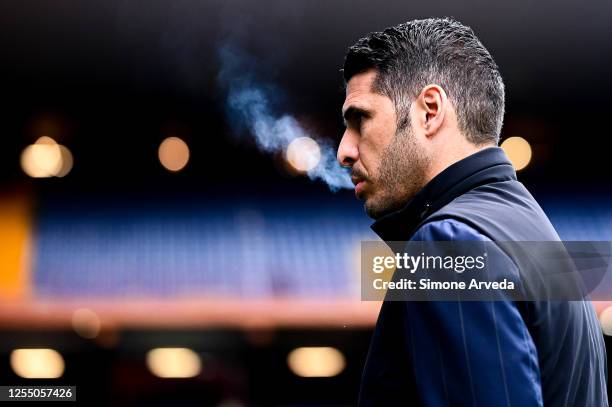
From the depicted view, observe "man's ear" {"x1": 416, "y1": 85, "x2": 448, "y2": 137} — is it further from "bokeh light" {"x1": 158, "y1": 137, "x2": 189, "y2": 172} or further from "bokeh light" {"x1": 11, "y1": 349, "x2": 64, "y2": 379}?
"bokeh light" {"x1": 11, "y1": 349, "x2": 64, "y2": 379}

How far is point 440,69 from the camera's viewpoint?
124cm

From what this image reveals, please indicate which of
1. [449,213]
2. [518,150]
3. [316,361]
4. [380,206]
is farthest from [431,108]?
[518,150]

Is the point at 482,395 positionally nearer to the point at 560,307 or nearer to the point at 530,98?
the point at 560,307

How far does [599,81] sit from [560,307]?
20.3ft

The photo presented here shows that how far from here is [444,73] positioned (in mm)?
1229

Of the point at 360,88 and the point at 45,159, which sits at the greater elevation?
the point at 45,159

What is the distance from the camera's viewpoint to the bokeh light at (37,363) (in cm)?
696

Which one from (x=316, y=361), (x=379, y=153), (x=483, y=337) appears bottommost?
(x=483, y=337)

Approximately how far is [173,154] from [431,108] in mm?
6797

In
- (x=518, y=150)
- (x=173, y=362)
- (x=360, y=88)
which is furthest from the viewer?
(x=518, y=150)

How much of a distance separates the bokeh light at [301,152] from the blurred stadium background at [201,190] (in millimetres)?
229

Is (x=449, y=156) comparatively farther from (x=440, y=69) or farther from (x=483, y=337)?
(x=483, y=337)

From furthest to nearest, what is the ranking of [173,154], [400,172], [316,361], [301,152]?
[301,152] → [173,154] → [316,361] → [400,172]

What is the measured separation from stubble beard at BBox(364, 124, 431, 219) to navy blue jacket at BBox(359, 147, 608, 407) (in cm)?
5
